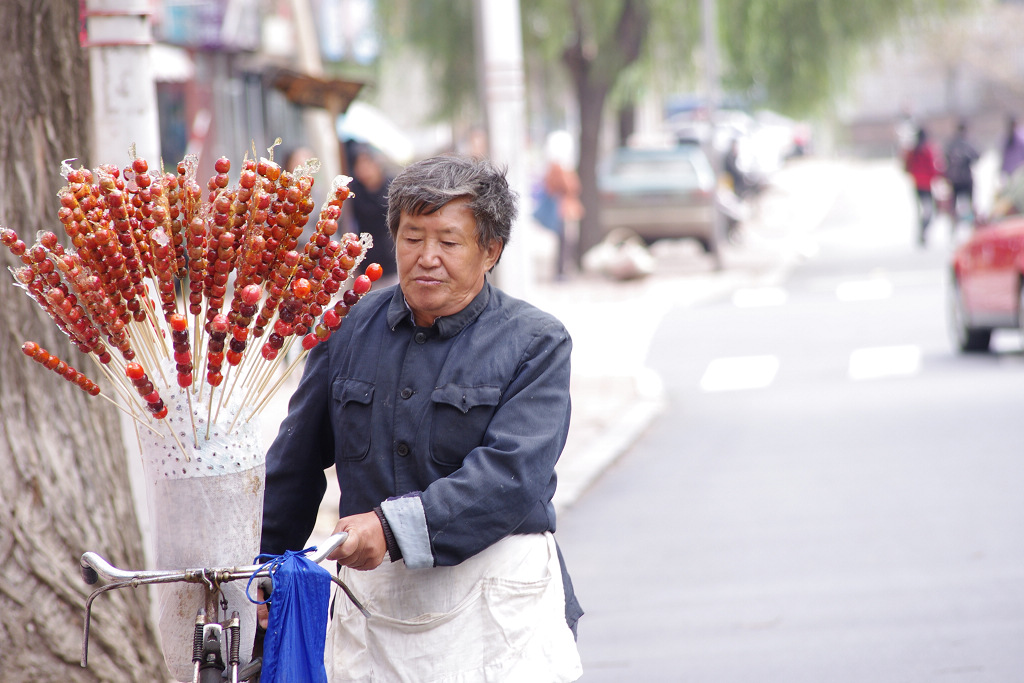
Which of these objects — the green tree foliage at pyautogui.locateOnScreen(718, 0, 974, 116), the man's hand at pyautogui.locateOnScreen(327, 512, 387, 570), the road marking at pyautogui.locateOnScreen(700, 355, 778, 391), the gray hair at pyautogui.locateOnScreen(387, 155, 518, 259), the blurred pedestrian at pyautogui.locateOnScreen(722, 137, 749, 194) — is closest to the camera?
the man's hand at pyautogui.locateOnScreen(327, 512, 387, 570)

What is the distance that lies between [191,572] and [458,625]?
2.01 ft

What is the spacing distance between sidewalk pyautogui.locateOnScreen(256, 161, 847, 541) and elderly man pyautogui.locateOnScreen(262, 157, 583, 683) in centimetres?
398

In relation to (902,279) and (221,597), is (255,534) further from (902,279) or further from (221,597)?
(902,279)

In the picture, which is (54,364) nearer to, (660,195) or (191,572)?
(191,572)

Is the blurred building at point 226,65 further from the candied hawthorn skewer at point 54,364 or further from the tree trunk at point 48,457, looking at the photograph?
the candied hawthorn skewer at point 54,364

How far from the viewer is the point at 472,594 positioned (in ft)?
9.45

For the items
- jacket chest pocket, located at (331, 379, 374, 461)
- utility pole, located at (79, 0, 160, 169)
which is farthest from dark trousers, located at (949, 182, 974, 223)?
jacket chest pocket, located at (331, 379, 374, 461)

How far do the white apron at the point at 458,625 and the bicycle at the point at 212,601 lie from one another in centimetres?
26

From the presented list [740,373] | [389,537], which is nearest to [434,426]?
[389,537]

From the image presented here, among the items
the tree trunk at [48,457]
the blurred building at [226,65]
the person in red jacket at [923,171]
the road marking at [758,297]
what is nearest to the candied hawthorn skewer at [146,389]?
the tree trunk at [48,457]

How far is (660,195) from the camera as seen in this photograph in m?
22.7

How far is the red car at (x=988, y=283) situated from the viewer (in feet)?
39.5

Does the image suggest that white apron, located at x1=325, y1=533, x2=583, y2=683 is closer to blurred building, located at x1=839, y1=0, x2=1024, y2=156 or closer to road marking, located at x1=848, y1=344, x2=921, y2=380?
road marking, located at x1=848, y1=344, x2=921, y2=380

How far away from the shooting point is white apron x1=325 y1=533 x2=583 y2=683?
286cm
